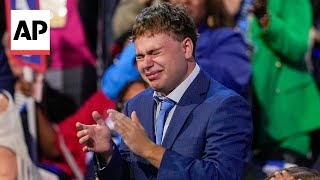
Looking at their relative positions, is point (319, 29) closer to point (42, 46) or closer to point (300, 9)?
point (300, 9)

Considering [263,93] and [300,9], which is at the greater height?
[300,9]

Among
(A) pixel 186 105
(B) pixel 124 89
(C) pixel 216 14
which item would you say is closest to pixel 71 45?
(B) pixel 124 89

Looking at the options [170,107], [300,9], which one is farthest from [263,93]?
[170,107]

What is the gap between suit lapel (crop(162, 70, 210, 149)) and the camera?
6.78 ft

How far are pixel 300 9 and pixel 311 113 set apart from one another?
42 cm

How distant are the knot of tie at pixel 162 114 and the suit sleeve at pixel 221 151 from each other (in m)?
0.12

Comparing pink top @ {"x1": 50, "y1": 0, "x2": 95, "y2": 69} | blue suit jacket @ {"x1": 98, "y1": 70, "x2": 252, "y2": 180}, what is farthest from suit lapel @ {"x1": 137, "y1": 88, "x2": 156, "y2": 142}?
pink top @ {"x1": 50, "y1": 0, "x2": 95, "y2": 69}

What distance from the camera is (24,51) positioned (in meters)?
2.16

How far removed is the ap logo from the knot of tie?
324mm

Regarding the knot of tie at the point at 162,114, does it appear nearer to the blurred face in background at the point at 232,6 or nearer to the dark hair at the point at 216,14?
the dark hair at the point at 216,14

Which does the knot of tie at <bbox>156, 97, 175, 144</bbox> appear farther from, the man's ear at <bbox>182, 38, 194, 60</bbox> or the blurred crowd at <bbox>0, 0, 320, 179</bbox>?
the blurred crowd at <bbox>0, 0, 320, 179</bbox>

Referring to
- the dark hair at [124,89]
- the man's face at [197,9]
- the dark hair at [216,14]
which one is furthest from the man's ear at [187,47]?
the dark hair at [124,89]

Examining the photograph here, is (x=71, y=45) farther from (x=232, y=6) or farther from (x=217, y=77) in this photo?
(x=217, y=77)

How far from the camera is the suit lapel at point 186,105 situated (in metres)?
2.07
